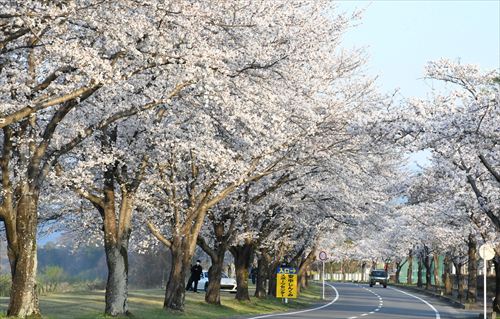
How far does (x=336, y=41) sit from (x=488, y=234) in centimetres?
1969

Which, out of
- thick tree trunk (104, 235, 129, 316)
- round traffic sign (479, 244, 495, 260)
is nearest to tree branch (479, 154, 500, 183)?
round traffic sign (479, 244, 495, 260)

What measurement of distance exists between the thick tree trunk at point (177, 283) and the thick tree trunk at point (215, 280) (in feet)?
18.2

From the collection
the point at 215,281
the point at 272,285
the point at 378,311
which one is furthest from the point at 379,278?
the point at 215,281

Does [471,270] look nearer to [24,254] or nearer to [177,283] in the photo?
[177,283]

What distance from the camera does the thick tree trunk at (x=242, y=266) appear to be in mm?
43375

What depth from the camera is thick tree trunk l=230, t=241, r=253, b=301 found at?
142 ft

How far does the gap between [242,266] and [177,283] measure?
12.9 meters

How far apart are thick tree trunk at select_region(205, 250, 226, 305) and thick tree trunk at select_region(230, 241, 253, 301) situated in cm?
455

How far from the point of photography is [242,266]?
44562 mm

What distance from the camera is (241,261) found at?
44875 mm

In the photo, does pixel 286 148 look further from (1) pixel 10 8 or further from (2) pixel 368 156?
(1) pixel 10 8

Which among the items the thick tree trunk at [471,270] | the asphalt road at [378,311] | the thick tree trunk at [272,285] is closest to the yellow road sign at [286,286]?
the asphalt road at [378,311]

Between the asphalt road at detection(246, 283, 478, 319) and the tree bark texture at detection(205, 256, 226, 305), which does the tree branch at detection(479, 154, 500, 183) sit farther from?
A: the tree bark texture at detection(205, 256, 226, 305)

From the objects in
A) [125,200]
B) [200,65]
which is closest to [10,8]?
[200,65]
